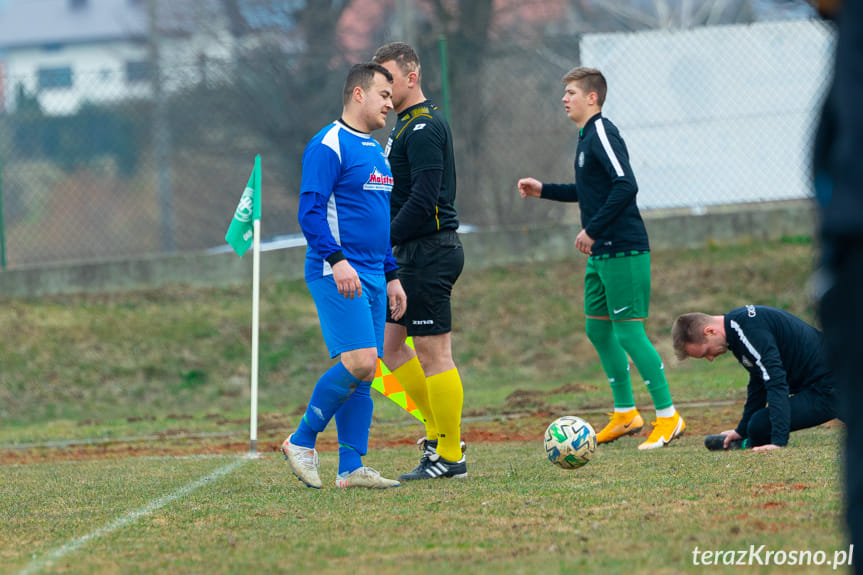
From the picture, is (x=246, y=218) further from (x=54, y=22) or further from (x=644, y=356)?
(x=54, y=22)

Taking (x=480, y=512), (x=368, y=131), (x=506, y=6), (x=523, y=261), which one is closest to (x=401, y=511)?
(x=480, y=512)

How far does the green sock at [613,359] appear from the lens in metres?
7.29

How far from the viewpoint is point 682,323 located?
6441mm

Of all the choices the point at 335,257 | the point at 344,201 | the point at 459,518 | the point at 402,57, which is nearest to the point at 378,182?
the point at 344,201

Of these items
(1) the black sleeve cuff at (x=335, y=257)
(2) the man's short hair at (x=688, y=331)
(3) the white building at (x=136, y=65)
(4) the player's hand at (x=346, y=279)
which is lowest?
(2) the man's short hair at (x=688, y=331)

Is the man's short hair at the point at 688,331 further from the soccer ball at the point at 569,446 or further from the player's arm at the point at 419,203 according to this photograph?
the player's arm at the point at 419,203

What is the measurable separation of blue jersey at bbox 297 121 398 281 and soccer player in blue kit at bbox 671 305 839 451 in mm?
2062

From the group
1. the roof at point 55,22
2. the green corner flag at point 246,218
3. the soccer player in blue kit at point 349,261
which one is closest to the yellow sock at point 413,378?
the soccer player in blue kit at point 349,261

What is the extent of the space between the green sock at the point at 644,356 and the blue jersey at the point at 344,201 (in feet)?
7.34

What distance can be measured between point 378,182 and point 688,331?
2250 millimetres

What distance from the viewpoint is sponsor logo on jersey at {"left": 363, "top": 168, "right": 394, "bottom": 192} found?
215 inches

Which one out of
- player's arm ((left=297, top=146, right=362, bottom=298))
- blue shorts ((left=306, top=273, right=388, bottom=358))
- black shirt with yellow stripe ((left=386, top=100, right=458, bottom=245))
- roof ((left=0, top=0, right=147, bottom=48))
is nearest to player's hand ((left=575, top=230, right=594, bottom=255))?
black shirt with yellow stripe ((left=386, top=100, right=458, bottom=245))

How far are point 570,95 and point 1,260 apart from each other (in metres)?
9.73

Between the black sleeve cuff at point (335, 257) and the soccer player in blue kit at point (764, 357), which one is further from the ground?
the black sleeve cuff at point (335, 257)
